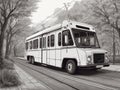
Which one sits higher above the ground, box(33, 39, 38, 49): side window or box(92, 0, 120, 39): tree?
box(92, 0, 120, 39): tree

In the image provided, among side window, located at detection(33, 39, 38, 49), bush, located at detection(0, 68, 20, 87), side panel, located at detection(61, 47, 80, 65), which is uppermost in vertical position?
side window, located at detection(33, 39, 38, 49)

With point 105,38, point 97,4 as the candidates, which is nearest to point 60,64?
point 97,4

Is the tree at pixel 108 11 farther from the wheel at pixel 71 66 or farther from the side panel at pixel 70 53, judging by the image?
the wheel at pixel 71 66

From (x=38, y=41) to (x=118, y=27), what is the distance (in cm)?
1231

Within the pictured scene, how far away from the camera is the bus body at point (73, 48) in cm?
920

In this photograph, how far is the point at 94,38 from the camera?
11047mm

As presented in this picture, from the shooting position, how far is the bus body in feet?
30.2

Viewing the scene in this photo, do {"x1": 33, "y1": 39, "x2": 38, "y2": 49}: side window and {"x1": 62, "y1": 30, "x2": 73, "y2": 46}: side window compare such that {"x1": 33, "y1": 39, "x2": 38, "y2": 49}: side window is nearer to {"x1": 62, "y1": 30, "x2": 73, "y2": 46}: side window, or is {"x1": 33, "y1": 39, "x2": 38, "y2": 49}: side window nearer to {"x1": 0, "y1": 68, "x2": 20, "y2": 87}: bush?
{"x1": 62, "y1": 30, "x2": 73, "y2": 46}: side window

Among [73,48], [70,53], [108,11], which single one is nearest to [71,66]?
[70,53]

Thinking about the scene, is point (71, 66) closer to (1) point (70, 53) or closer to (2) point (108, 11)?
(1) point (70, 53)

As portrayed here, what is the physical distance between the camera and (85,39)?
1050 cm

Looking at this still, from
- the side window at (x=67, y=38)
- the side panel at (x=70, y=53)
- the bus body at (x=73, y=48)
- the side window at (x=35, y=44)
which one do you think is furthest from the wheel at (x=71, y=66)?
the side window at (x=35, y=44)

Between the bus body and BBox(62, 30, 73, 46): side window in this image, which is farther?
BBox(62, 30, 73, 46): side window

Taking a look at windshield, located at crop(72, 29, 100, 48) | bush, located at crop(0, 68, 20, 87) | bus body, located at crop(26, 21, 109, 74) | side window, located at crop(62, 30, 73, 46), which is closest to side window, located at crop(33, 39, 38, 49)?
bus body, located at crop(26, 21, 109, 74)
